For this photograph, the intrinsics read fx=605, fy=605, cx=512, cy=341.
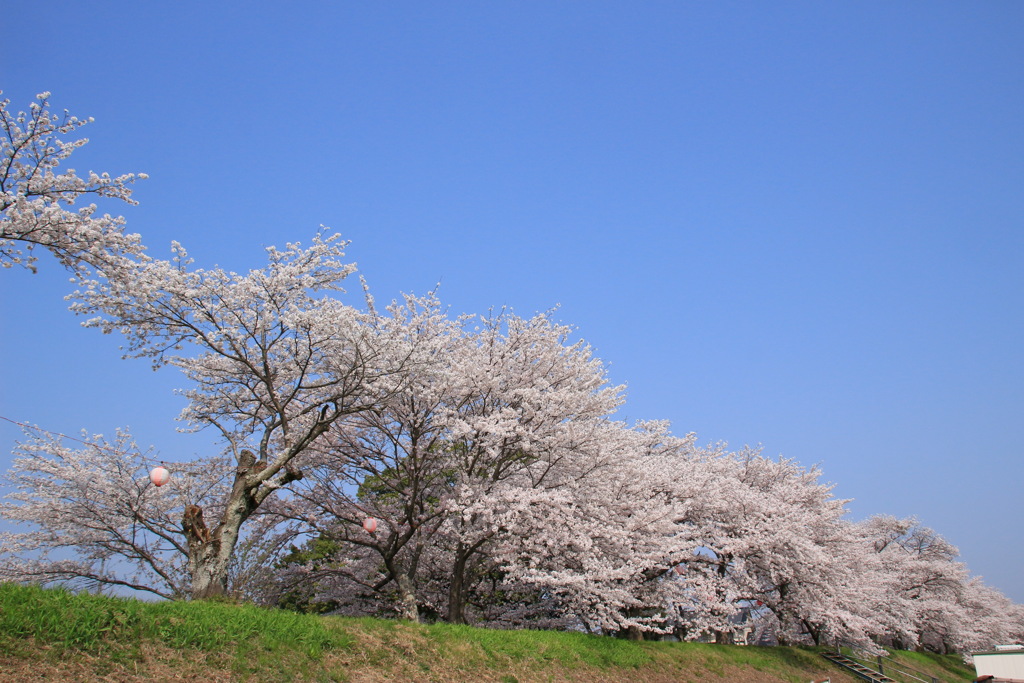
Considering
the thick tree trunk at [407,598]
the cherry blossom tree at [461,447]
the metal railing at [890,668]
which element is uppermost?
the cherry blossom tree at [461,447]

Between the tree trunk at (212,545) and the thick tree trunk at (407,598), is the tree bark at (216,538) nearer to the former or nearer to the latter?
the tree trunk at (212,545)

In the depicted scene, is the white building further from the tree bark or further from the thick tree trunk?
the tree bark

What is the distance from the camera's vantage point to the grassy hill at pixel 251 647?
745cm

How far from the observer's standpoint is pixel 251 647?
31.9 feet

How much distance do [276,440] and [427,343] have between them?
6.57 meters

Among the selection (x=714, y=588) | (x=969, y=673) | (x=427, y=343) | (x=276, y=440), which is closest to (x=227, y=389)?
(x=276, y=440)

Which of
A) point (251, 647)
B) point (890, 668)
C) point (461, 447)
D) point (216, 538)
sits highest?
point (461, 447)

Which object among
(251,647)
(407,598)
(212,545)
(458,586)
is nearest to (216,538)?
(212,545)

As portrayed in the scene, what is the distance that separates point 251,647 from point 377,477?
8609 mm

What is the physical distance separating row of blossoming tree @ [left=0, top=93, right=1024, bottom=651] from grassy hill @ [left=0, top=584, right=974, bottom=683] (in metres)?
→ 1.95

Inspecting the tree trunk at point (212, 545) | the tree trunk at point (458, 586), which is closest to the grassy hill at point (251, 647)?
the tree trunk at point (212, 545)

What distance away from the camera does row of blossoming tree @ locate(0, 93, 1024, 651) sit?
43.0 feet

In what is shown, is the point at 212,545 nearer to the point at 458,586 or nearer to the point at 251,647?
the point at 251,647

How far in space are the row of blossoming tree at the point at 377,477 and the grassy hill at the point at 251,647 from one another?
6.41 feet
